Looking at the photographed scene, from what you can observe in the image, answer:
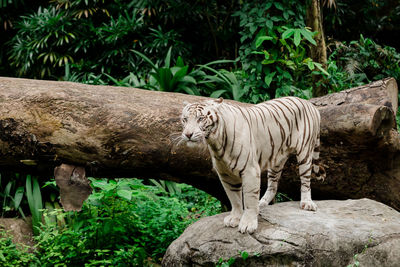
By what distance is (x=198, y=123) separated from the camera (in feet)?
10.7

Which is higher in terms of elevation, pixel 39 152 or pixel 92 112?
pixel 92 112

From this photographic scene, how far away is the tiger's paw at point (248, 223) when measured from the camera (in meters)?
3.56

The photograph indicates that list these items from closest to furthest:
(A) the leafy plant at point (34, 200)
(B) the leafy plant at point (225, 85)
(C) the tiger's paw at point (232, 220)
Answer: (C) the tiger's paw at point (232, 220)
(A) the leafy plant at point (34, 200)
(B) the leafy plant at point (225, 85)

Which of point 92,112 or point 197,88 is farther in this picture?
point 197,88

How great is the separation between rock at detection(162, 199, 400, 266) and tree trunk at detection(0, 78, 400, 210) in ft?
2.66

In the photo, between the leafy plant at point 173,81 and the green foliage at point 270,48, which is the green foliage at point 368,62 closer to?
the green foliage at point 270,48

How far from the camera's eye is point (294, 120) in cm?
406

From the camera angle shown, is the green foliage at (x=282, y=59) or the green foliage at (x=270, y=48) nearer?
the green foliage at (x=282, y=59)

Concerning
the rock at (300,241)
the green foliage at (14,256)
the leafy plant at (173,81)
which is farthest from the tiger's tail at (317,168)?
the leafy plant at (173,81)

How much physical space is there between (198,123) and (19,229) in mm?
3322

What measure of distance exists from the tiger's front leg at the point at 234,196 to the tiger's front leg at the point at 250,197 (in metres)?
0.17

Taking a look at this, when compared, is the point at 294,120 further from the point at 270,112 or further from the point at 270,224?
the point at 270,224

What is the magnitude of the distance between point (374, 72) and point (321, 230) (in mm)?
6437

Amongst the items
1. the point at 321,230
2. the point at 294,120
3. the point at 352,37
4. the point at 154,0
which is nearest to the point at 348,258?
the point at 321,230
